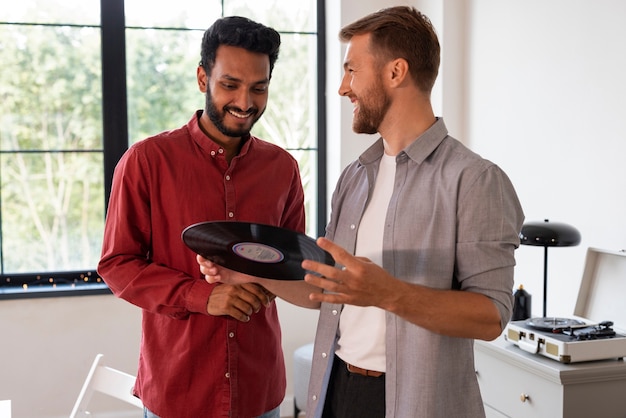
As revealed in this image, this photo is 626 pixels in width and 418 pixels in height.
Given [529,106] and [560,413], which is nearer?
[560,413]

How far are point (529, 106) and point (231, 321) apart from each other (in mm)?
1940

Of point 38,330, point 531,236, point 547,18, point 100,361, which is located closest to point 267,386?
point 100,361

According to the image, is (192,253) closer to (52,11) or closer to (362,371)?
(362,371)

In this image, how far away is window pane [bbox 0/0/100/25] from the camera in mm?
3902

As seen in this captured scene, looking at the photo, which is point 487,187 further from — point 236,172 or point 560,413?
point 560,413

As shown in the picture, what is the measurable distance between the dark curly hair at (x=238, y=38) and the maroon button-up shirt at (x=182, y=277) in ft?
0.71

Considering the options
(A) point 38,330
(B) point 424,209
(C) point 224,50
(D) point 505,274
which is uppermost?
(C) point 224,50

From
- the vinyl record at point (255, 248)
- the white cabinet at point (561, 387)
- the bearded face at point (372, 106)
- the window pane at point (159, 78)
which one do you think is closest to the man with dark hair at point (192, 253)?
the vinyl record at point (255, 248)

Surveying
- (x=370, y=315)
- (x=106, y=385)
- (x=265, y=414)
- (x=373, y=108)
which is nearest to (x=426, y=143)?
(x=373, y=108)

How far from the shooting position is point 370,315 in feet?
5.39

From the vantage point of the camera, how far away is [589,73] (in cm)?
286

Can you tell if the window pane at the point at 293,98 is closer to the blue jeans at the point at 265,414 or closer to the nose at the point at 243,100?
the nose at the point at 243,100

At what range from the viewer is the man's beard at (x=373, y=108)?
169 cm

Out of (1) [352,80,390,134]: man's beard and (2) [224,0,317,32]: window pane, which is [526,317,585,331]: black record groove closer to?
(1) [352,80,390,134]: man's beard
